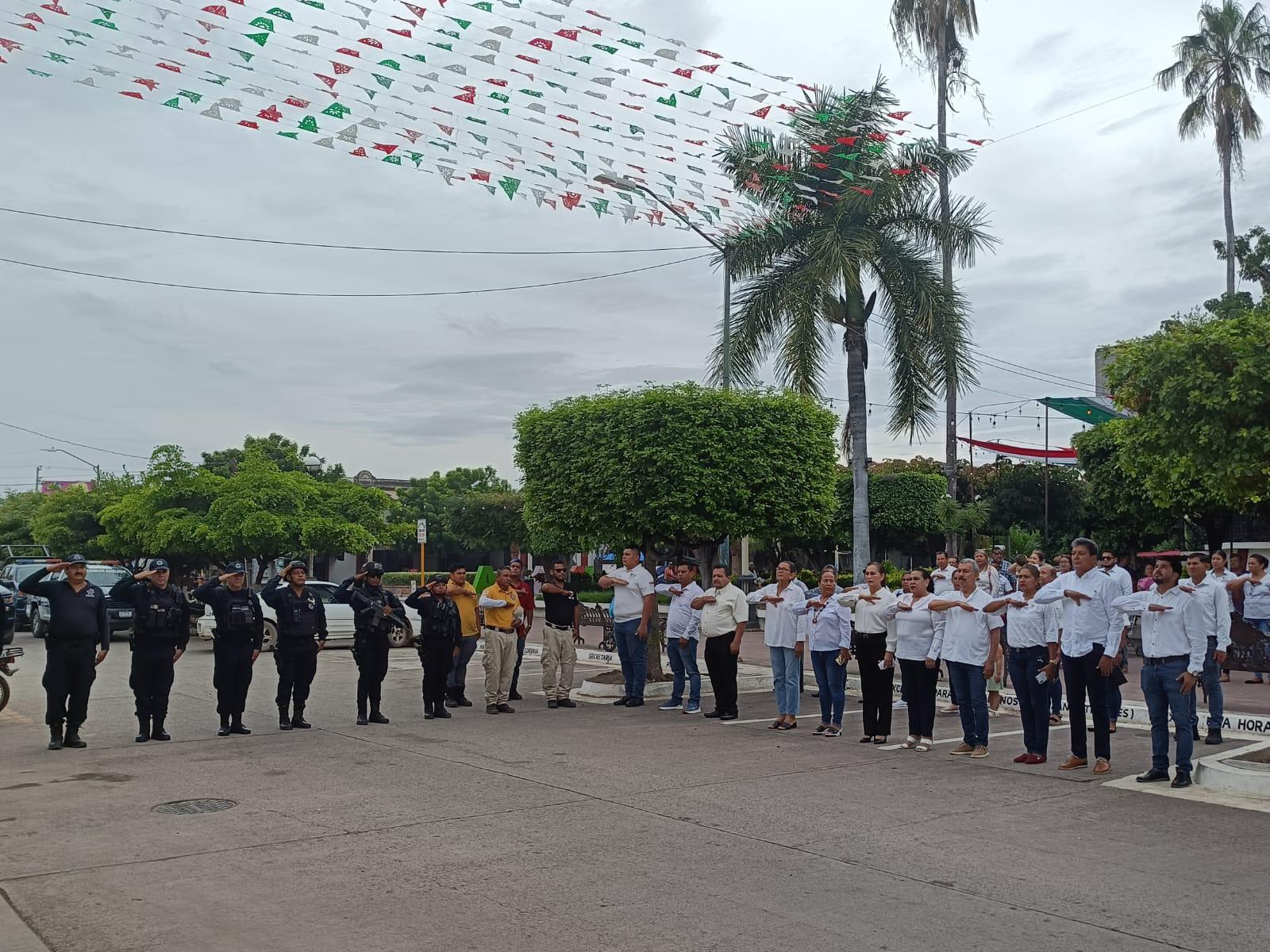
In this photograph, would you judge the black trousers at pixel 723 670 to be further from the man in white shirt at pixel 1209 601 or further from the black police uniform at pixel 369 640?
the man in white shirt at pixel 1209 601

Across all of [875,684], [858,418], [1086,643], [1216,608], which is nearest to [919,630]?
[875,684]

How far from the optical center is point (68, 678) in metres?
11.2

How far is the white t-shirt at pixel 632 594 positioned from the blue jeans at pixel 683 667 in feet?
1.86

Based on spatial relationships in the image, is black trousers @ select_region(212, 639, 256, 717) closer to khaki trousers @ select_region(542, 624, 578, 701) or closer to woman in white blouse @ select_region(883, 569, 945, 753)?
khaki trousers @ select_region(542, 624, 578, 701)

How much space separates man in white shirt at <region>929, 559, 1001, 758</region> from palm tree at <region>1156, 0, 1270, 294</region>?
31.9 meters

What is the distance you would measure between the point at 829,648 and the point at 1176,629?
12.5 feet

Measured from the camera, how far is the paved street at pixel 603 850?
5.59m

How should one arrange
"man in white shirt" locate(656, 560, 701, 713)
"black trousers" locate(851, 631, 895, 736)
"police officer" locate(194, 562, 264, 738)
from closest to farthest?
"black trousers" locate(851, 631, 895, 736) → "police officer" locate(194, 562, 264, 738) → "man in white shirt" locate(656, 560, 701, 713)

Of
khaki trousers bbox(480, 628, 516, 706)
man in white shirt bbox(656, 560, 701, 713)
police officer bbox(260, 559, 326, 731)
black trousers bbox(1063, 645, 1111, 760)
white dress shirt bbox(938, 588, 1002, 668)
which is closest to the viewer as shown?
black trousers bbox(1063, 645, 1111, 760)

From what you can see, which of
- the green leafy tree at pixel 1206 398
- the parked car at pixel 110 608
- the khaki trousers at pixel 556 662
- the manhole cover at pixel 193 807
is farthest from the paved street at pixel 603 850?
the parked car at pixel 110 608

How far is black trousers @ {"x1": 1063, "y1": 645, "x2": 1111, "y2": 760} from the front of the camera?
9.77 metres

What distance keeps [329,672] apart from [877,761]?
11.4m

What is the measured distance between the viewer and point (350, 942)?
213 inches

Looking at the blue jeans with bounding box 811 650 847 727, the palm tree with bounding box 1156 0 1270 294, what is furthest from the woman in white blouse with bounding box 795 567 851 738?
the palm tree with bounding box 1156 0 1270 294
